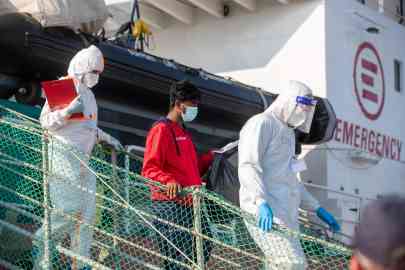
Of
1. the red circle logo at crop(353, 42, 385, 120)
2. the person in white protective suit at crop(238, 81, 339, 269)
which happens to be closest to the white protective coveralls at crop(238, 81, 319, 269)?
the person in white protective suit at crop(238, 81, 339, 269)

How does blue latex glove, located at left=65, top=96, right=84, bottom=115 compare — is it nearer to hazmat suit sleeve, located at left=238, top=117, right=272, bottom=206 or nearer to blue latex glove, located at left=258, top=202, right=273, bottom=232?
hazmat suit sleeve, located at left=238, top=117, right=272, bottom=206

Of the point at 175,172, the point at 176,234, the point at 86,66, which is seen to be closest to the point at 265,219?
the point at 176,234

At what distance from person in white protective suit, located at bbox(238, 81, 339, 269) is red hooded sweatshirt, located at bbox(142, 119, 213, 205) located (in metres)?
0.44

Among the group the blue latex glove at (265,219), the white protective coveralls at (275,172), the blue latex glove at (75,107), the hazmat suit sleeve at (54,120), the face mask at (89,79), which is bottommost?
the blue latex glove at (265,219)

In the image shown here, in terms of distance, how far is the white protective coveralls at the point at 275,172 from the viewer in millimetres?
4008

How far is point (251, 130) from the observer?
164 inches

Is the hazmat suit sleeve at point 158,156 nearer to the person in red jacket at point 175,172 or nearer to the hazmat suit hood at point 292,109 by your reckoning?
the person in red jacket at point 175,172

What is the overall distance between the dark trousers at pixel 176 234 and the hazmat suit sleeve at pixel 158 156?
0.50 ft

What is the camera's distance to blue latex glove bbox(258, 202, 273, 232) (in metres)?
3.91

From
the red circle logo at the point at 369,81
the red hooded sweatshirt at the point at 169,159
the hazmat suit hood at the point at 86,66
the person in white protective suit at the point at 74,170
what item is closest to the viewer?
the person in white protective suit at the point at 74,170

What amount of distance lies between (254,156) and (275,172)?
204 mm

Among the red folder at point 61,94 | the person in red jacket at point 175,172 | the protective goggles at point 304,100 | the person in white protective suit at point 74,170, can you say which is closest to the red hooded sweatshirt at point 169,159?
the person in red jacket at point 175,172

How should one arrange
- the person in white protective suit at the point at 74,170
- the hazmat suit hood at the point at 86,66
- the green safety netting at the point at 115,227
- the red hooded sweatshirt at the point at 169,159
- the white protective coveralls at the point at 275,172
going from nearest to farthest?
the white protective coveralls at the point at 275,172, the green safety netting at the point at 115,227, the person in white protective suit at the point at 74,170, the red hooded sweatshirt at the point at 169,159, the hazmat suit hood at the point at 86,66

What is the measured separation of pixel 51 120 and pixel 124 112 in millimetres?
2621
